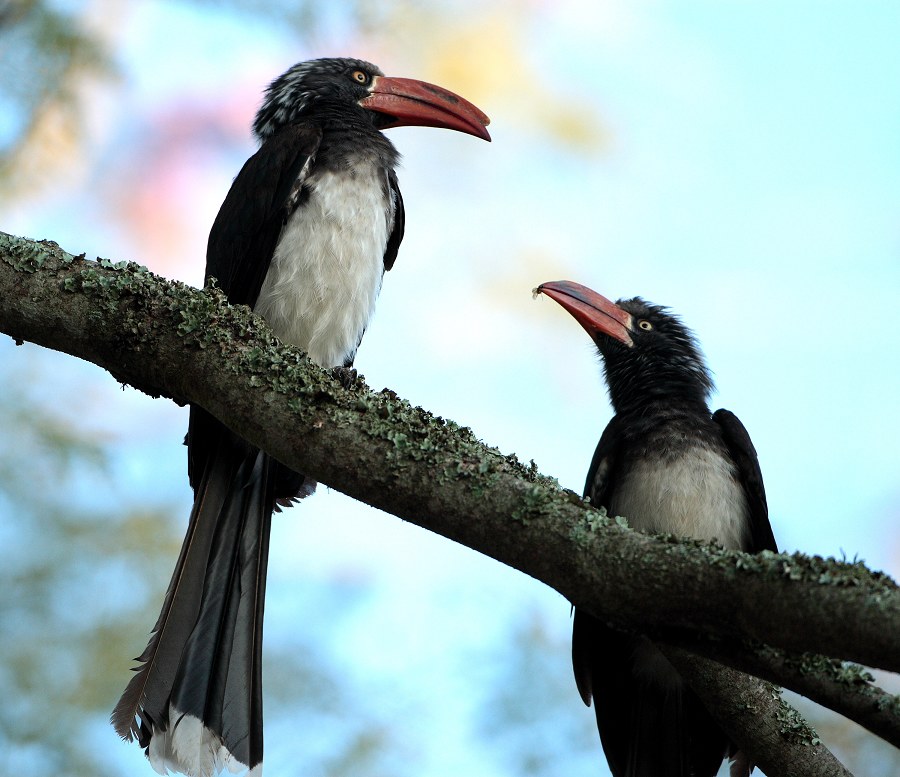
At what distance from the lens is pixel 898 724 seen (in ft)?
7.41

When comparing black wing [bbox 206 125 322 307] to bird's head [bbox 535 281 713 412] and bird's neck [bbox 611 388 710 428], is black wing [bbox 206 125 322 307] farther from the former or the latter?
bird's neck [bbox 611 388 710 428]

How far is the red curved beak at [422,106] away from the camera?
4824mm

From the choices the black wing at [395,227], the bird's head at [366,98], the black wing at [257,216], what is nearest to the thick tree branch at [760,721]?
the black wing at [257,216]

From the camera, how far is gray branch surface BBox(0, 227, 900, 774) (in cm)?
211

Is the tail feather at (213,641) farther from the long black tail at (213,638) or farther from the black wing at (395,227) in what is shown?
the black wing at (395,227)

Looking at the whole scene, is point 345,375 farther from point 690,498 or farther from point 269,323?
point 690,498

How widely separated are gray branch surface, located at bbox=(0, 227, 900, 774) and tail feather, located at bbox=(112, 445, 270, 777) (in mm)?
855

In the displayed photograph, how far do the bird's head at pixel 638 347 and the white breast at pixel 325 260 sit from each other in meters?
1.00

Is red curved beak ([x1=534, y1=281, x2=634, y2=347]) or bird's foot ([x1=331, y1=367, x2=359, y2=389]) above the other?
red curved beak ([x1=534, y1=281, x2=634, y2=347])

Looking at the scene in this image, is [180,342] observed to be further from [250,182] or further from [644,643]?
[644,643]

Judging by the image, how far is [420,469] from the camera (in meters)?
2.46

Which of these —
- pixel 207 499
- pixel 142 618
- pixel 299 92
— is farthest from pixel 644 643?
pixel 142 618

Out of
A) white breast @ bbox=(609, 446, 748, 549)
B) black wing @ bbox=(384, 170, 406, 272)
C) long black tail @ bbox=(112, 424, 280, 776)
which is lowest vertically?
long black tail @ bbox=(112, 424, 280, 776)

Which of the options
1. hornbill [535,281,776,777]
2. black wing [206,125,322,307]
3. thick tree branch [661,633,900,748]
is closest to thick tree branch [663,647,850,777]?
thick tree branch [661,633,900,748]
